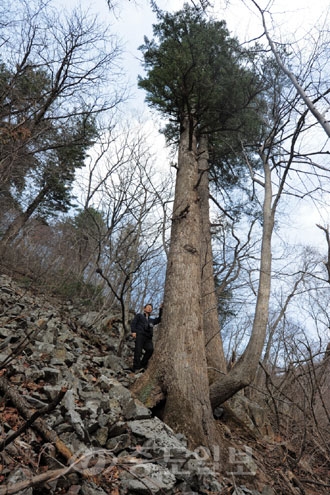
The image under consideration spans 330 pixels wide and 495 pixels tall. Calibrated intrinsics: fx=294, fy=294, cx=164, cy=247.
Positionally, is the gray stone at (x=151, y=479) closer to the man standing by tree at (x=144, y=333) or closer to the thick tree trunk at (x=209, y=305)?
Answer: the thick tree trunk at (x=209, y=305)

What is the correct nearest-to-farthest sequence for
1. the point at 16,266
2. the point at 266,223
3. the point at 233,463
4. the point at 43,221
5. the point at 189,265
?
1. the point at 233,463
2. the point at 189,265
3. the point at 266,223
4. the point at 16,266
5. the point at 43,221

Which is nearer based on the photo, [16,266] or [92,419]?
[92,419]

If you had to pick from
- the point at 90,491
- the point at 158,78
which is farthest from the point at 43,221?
the point at 90,491

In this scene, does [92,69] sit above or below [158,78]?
below

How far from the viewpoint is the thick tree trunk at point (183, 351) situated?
327 centimetres

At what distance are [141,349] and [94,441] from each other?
289 centimetres

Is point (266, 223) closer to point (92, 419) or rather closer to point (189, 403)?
point (189, 403)

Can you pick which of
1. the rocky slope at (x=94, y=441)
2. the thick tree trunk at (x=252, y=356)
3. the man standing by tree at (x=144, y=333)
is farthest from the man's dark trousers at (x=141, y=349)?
the thick tree trunk at (x=252, y=356)

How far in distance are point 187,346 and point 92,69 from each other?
6.70m

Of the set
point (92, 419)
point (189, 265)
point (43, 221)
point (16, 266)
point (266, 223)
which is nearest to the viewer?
point (92, 419)

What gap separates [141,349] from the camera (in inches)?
211

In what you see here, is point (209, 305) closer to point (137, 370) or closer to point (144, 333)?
point (144, 333)

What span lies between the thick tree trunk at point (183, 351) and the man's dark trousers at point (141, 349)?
1509 millimetres

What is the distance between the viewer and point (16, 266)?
9.75m
